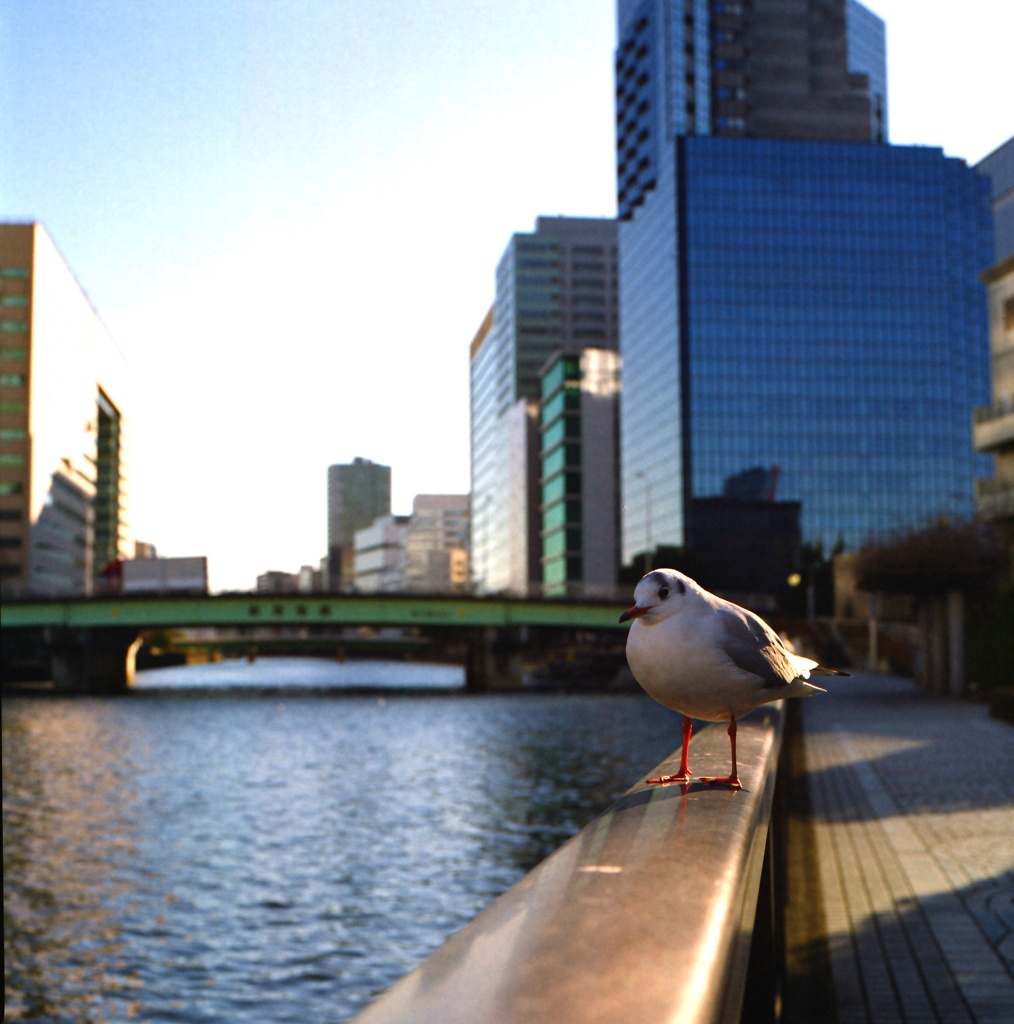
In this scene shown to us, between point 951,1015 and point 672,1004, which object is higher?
point 672,1004

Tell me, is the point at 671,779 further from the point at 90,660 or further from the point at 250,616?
the point at 90,660

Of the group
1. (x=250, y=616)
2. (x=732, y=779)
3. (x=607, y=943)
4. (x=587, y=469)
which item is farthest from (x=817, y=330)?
(x=607, y=943)

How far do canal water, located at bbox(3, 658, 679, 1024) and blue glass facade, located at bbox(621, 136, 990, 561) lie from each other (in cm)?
7595

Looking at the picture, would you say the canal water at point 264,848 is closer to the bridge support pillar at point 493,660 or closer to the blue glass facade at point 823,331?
the bridge support pillar at point 493,660

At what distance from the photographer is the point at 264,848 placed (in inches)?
948

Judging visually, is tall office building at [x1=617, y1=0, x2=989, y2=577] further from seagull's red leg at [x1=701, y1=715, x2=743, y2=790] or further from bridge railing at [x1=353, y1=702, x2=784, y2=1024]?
bridge railing at [x1=353, y1=702, x2=784, y2=1024]

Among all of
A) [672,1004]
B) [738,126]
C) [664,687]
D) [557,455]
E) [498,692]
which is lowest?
[498,692]

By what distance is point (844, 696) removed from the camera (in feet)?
151

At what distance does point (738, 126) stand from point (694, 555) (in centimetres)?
6752

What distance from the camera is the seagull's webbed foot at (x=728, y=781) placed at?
Answer: 3209 millimetres

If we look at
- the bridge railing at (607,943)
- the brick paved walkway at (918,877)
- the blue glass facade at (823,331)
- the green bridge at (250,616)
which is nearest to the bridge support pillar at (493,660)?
the green bridge at (250,616)

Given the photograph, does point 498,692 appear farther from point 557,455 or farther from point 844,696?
point 557,455

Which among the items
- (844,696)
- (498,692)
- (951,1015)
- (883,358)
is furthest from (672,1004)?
(883,358)

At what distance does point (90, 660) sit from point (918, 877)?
251 ft
